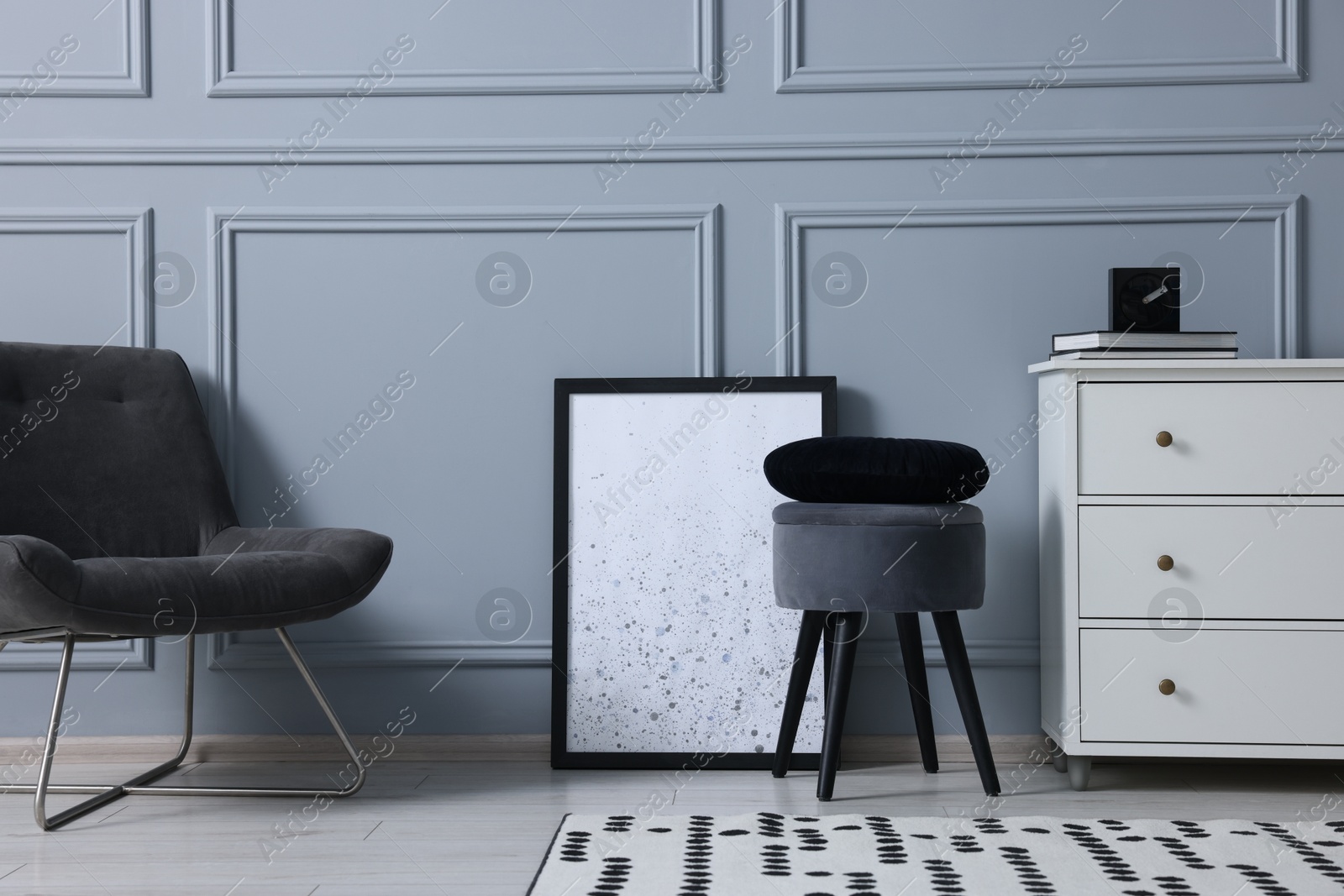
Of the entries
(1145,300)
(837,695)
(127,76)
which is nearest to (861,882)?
(837,695)

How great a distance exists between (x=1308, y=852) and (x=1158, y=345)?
95 centimetres

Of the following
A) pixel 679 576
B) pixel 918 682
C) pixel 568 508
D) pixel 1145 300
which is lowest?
pixel 918 682

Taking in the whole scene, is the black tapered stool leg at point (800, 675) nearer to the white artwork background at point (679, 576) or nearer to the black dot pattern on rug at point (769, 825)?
the white artwork background at point (679, 576)

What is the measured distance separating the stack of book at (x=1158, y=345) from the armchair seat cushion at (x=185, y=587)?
1467mm

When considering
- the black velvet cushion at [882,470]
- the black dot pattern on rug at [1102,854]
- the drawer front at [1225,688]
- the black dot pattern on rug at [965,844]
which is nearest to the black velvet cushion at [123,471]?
the black velvet cushion at [882,470]

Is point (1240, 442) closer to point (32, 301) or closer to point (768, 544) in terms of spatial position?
point (768, 544)

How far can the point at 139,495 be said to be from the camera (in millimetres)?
2230

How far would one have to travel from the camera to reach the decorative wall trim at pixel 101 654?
2314mm

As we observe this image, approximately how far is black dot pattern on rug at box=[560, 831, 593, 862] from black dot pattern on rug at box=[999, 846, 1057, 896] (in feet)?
2.17

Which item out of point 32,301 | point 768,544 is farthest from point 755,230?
point 32,301

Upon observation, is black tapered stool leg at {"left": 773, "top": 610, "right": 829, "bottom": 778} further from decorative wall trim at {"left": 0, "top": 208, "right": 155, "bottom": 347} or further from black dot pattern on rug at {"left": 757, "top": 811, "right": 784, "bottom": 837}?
decorative wall trim at {"left": 0, "top": 208, "right": 155, "bottom": 347}

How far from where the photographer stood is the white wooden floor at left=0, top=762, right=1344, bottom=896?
1.55 m

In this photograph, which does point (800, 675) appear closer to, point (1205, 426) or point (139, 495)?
point (1205, 426)

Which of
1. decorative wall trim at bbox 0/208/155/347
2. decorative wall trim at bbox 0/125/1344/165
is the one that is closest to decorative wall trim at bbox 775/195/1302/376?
decorative wall trim at bbox 0/125/1344/165
